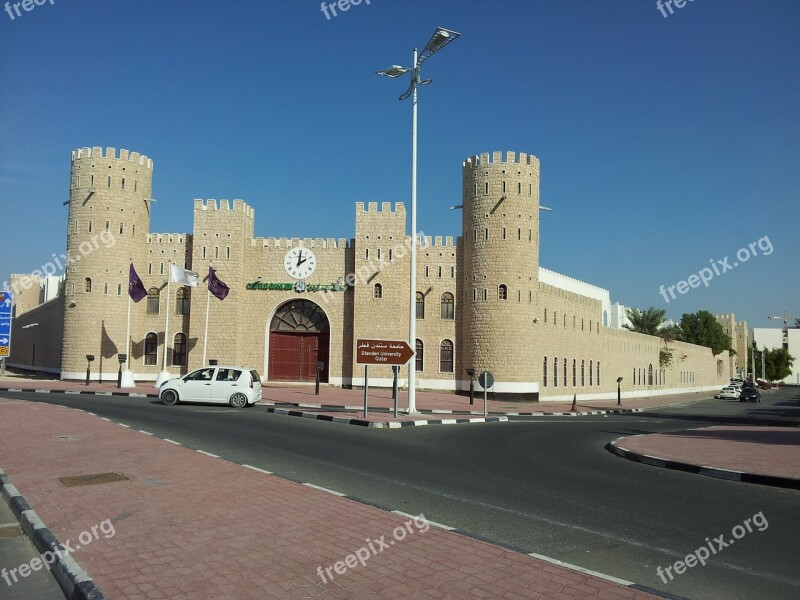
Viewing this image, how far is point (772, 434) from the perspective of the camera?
18.9 meters

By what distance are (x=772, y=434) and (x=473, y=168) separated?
23.3 meters

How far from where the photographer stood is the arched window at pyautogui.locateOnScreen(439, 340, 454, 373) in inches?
1526

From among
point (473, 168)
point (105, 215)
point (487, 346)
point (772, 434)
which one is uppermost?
point (473, 168)

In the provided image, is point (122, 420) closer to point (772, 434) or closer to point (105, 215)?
point (772, 434)

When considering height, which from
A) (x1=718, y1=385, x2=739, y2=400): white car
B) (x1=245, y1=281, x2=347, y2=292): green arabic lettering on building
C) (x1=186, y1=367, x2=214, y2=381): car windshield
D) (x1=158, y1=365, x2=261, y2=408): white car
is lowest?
(x1=718, y1=385, x2=739, y2=400): white car

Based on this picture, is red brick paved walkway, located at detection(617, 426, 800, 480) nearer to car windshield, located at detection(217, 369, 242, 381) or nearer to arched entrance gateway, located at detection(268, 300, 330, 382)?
car windshield, located at detection(217, 369, 242, 381)

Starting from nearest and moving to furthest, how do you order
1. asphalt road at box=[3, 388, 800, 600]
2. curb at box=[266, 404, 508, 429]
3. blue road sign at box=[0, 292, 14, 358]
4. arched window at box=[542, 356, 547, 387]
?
asphalt road at box=[3, 388, 800, 600] → blue road sign at box=[0, 292, 14, 358] → curb at box=[266, 404, 508, 429] → arched window at box=[542, 356, 547, 387]

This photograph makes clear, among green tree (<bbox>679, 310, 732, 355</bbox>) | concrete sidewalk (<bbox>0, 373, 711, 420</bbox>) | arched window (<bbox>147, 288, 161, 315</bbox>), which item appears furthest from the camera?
green tree (<bbox>679, 310, 732, 355</bbox>)

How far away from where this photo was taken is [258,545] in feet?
19.5

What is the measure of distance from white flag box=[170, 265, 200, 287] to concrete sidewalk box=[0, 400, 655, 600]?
26798mm

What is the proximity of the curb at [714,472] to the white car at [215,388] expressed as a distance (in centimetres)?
1381

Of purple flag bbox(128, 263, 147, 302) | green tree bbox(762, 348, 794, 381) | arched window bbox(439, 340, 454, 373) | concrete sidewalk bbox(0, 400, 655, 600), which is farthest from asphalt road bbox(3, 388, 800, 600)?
green tree bbox(762, 348, 794, 381)

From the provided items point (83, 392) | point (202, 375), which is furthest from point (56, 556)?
point (83, 392)

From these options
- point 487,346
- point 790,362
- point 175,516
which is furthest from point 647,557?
point 790,362
